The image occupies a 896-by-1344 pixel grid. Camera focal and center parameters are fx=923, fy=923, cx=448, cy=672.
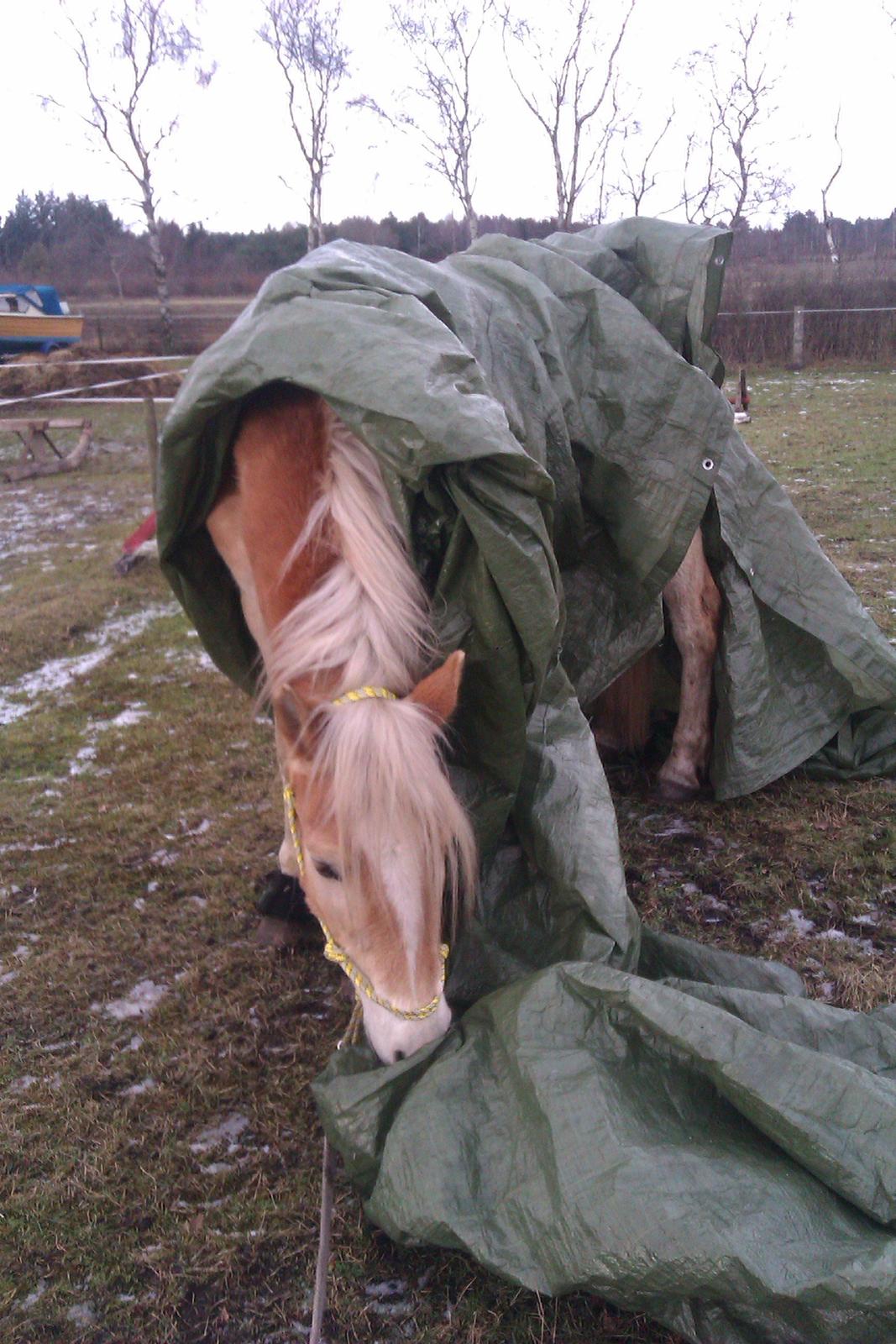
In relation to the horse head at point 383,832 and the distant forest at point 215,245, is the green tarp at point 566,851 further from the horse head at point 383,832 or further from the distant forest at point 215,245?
the distant forest at point 215,245

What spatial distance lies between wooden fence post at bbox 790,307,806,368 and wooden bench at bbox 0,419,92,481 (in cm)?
1234

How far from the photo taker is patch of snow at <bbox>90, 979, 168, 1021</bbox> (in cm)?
243

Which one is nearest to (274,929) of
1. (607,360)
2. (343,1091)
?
(343,1091)

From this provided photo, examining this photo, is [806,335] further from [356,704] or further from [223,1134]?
[223,1134]

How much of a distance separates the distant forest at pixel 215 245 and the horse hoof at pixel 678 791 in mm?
20971

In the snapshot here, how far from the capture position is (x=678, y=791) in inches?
134

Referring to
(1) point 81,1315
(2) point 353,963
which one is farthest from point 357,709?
(1) point 81,1315

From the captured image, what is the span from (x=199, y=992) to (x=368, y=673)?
50.6 inches

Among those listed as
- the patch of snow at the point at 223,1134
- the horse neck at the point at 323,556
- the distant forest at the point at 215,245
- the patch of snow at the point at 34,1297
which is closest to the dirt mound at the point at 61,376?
the distant forest at the point at 215,245

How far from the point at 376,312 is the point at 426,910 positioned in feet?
3.73

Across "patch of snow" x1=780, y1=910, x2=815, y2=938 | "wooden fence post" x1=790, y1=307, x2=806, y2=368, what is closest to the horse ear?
"patch of snow" x1=780, y1=910, x2=815, y2=938

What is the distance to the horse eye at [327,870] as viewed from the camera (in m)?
1.72

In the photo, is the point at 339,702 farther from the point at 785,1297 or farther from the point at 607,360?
the point at 607,360

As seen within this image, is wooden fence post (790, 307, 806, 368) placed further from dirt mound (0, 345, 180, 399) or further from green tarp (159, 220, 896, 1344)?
green tarp (159, 220, 896, 1344)
